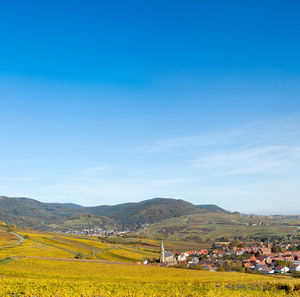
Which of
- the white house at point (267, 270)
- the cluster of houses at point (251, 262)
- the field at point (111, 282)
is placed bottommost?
the cluster of houses at point (251, 262)

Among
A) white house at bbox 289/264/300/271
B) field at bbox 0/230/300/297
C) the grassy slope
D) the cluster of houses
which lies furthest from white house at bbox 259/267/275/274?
the grassy slope

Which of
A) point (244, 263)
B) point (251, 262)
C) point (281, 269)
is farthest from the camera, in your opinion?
point (251, 262)

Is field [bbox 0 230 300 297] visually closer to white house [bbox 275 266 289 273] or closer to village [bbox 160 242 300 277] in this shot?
village [bbox 160 242 300 277]

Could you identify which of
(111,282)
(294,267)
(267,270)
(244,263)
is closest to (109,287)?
(111,282)

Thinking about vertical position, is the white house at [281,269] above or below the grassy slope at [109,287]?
below

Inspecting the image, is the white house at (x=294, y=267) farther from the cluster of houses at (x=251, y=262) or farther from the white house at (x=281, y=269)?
the white house at (x=281, y=269)

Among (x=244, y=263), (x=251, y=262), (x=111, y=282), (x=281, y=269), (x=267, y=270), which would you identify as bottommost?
(x=251, y=262)

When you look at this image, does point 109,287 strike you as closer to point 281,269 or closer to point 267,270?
point 267,270

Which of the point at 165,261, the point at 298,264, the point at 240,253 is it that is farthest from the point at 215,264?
the point at 240,253

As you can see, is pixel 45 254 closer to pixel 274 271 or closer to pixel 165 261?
pixel 165 261

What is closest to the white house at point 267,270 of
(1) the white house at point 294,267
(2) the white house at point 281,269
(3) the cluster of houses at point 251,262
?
(3) the cluster of houses at point 251,262

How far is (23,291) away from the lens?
34.0m

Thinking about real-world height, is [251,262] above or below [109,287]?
below

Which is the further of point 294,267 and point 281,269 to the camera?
point 294,267
